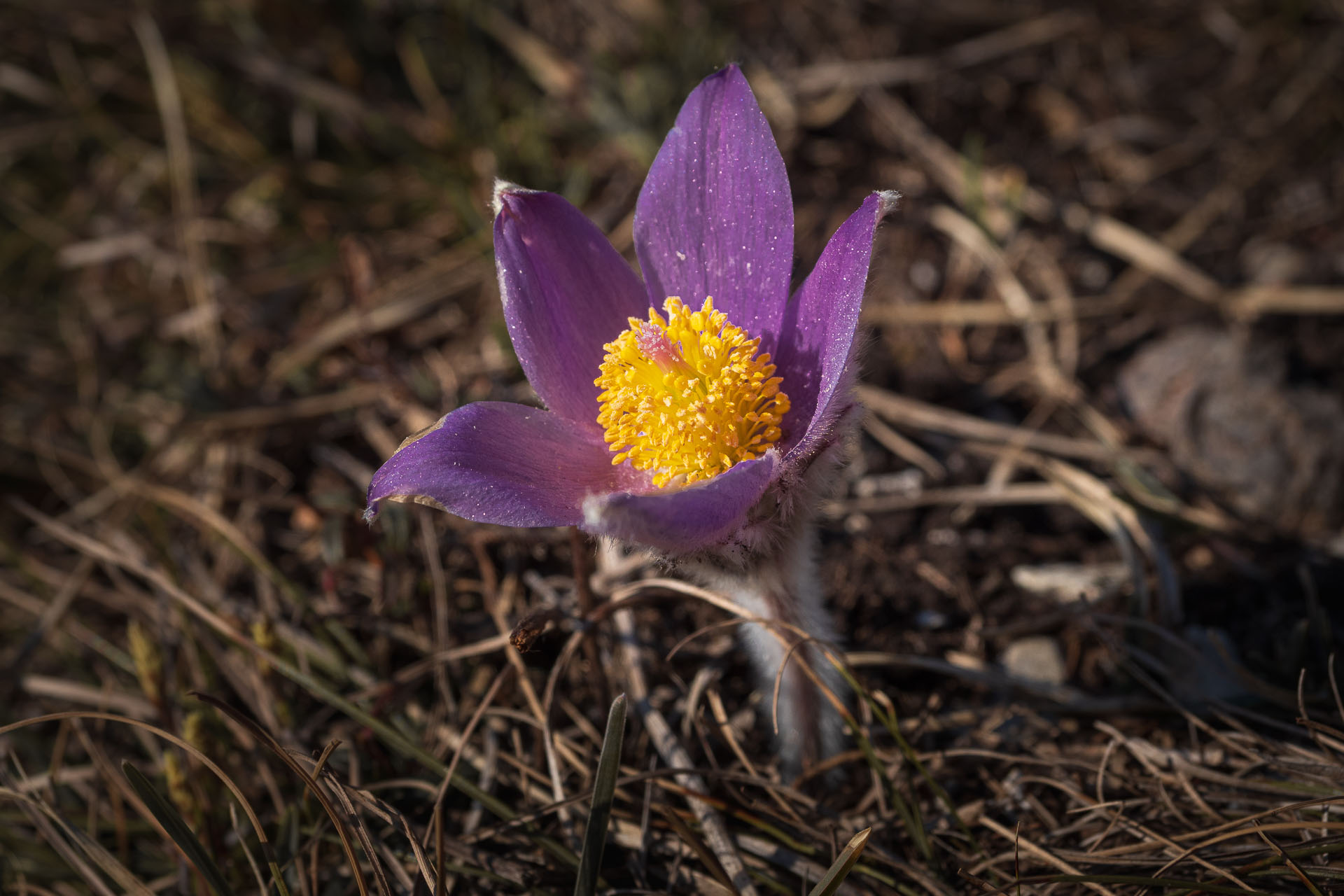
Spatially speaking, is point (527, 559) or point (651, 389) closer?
point (651, 389)

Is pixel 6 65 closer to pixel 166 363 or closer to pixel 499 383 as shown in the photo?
pixel 166 363

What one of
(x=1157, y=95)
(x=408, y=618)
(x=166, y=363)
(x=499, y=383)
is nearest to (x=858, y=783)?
(x=408, y=618)

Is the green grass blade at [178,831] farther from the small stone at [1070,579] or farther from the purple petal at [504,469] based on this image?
the small stone at [1070,579]

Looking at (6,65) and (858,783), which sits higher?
(6,65)

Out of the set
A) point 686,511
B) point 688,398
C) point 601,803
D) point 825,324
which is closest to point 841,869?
point 601,803

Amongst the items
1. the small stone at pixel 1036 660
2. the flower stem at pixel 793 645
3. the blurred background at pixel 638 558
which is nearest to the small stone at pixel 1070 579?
the blurred background at pixel 638 558

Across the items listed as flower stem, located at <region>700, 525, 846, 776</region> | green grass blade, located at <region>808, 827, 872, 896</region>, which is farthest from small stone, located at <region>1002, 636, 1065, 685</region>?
green grass blade, located at <region>808, 827, 872, 896</region>

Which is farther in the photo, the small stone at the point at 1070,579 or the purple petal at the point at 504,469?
the small stone at the point at 1070,579
